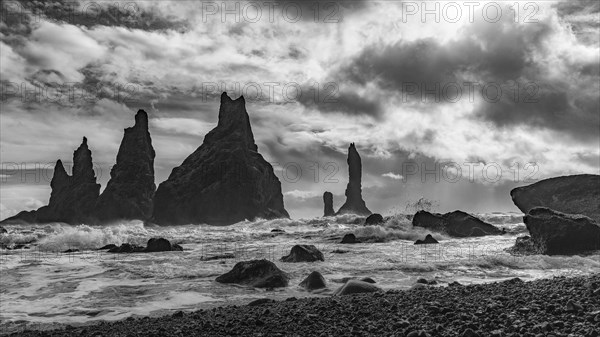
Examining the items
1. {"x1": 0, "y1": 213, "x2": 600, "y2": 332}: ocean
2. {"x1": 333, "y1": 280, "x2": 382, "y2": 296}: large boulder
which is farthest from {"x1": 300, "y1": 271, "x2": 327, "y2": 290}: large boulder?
{"x1": 333, "y1": 280, "x2": 382, "y2": 296}: large boulder

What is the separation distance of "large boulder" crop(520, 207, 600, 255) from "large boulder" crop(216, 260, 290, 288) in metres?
14.7

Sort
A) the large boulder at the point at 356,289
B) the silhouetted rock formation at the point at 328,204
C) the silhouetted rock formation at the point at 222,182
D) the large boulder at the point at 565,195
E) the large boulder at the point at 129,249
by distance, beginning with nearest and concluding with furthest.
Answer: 1. the large boulder at the point at 356,289
2. the large boulder at the point at 129,249
3. the large boulder at the point at 565,195
4. the silhouetted rock formation at the point at 222,182
5. the silhouetted rock formation at the point at 328,204

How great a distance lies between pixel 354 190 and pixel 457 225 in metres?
142

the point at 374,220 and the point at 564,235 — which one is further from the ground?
the point at 564,235

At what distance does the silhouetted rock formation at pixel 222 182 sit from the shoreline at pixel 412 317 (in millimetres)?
137448

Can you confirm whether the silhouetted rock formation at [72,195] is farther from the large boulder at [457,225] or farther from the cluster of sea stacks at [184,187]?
the large boulder at [457,225]

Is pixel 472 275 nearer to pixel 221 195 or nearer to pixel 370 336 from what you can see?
pixel 370 336

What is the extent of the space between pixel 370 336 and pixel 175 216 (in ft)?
482

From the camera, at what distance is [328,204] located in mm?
176000

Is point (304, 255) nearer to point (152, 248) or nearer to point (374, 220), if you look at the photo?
point (152, 248)

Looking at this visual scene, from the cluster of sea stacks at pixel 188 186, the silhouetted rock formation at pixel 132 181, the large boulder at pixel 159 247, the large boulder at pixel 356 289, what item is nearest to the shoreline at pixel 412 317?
the large boulder at pixel 356 289

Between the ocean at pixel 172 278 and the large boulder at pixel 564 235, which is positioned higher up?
the large boulder at pixel 564 235

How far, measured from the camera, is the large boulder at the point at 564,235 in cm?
2167

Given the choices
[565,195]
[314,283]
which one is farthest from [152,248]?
[565,195]
